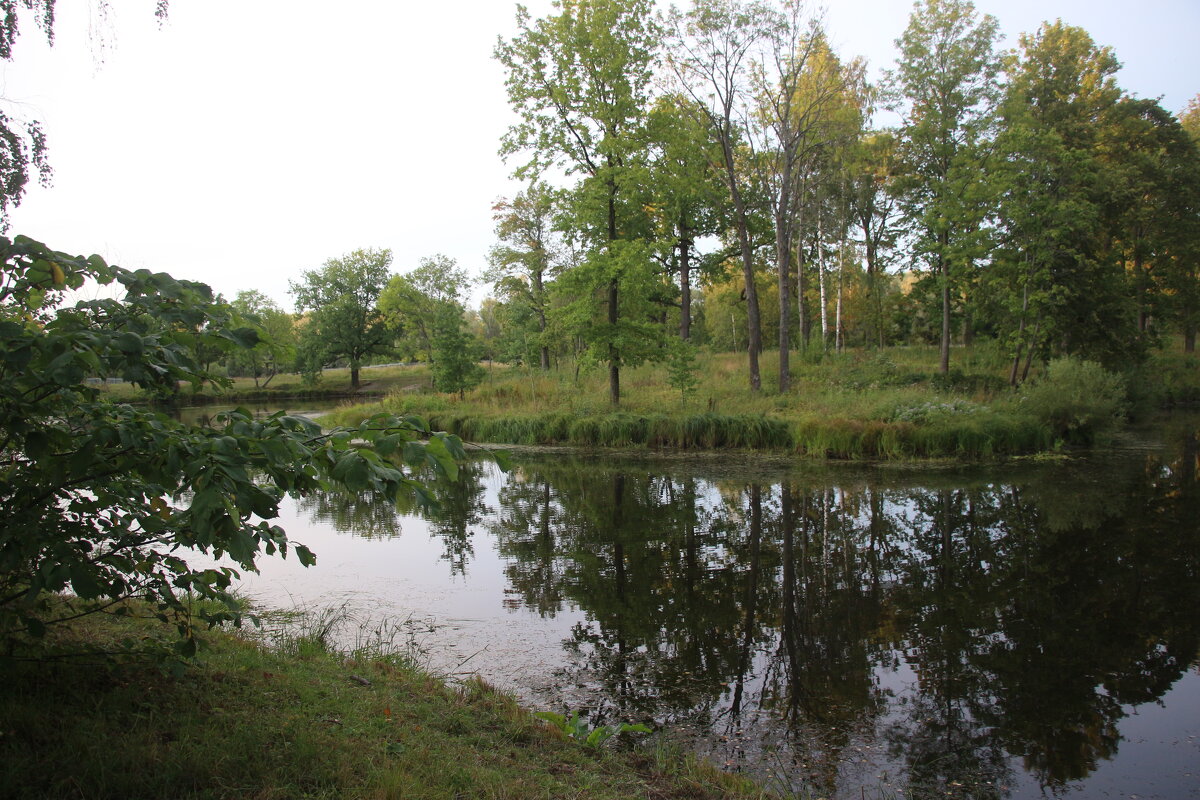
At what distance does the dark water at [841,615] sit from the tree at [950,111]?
13.4m

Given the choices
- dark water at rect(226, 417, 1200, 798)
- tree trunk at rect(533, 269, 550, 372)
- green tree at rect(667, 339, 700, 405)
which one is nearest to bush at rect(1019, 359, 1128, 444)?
dark water at rect(226, 417, 1200, 798)

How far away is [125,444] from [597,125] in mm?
20365

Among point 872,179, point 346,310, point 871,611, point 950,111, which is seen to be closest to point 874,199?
point 872,179

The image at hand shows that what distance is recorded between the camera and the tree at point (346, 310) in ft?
168

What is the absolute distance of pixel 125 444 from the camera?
8.48 ft

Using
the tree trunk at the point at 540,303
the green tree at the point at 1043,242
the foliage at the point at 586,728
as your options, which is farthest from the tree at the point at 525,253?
the foliage at the point at 586,728

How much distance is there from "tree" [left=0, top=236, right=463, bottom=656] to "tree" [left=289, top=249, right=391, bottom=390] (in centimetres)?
4992

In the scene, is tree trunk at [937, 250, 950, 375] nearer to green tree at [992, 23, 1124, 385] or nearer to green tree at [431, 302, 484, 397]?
green tree at [992, 23, 1124, 385]

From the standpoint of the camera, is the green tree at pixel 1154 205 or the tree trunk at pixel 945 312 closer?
the tree trunk at pixel 945 312

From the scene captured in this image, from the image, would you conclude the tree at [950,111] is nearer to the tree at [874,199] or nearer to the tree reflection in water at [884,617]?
the tree at [874,199]

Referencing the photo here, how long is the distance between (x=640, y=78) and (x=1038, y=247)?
523 inches

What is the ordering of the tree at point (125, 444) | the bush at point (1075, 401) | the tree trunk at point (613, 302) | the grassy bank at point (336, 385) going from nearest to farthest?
1. the tree at point (125, 444)
2. the bush at point (1075, 401)
3. the tree trunk at point (613, 302)
4. the grassy bank at point (336, 385)

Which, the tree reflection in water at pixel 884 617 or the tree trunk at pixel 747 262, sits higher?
the tree trunk at pixel 747 262

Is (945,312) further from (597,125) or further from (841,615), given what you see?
(841,615)
